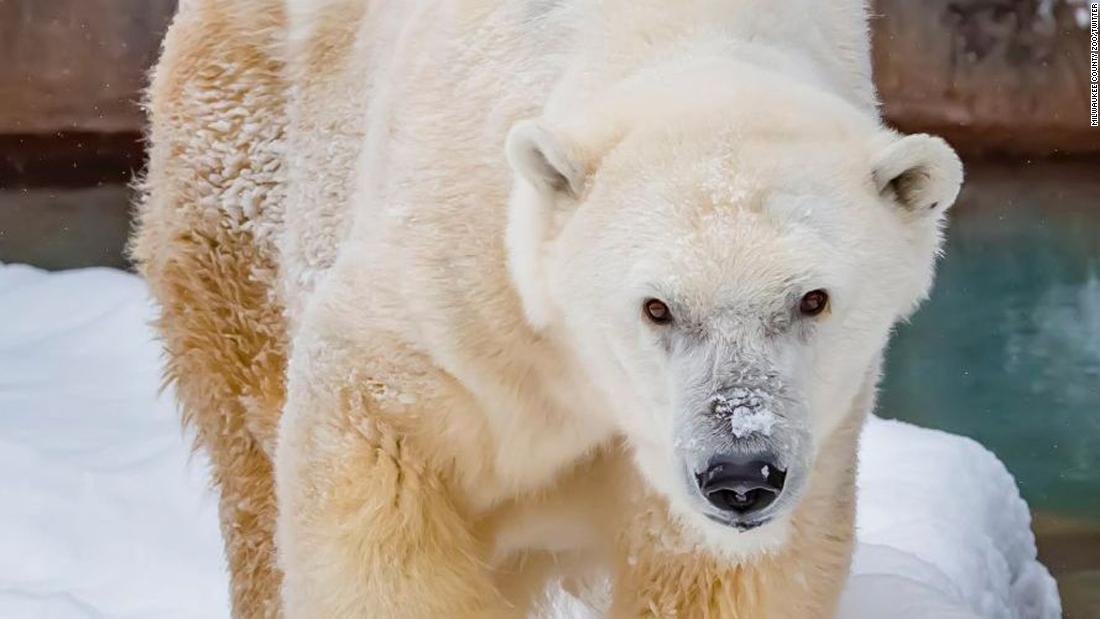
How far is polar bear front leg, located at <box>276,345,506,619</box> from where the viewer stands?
278 centimetres

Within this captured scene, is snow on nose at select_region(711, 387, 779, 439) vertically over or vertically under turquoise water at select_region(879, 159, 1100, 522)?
over

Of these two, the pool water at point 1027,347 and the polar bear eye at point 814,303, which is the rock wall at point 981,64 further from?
the polar bear eye at point 814,303

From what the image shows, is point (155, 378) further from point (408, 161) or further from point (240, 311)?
point (408, 161)

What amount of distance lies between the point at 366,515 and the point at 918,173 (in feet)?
3.37

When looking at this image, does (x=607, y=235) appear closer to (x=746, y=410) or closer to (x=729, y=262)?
(x=729, y=262)

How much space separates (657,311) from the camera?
232 cm

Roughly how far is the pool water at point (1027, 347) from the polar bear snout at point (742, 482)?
14.2 ft

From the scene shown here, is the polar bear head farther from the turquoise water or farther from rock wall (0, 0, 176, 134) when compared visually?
rock wall (0, 0, 176, 134)

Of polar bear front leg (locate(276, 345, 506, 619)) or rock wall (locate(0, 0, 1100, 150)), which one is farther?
rock wall (locate(0, 0, 1100, 150))

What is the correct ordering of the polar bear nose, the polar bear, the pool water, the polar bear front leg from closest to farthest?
the polar bear nose
the polar bear
the polar bear front leg
the pool water

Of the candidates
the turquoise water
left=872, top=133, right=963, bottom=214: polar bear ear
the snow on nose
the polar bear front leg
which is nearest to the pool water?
the turquoise water

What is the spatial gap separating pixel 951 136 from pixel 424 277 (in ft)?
23.6

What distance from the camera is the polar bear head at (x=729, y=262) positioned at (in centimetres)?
224


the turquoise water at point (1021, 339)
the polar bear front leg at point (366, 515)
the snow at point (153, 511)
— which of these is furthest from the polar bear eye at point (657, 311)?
the turquoise water at point (1021, 339)
